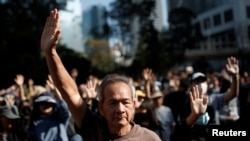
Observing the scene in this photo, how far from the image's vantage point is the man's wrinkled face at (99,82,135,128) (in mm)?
2691

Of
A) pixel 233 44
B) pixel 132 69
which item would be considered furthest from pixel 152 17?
pixel 233 44

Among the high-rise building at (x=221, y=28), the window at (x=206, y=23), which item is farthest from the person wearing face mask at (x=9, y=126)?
the window at (x=206, y=23)

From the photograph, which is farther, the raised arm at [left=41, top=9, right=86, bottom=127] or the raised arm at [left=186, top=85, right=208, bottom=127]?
the raised arm at [left=186, top=85, right=208, bottom=127]

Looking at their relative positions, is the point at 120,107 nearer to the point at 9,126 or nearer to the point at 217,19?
the point at 9,126

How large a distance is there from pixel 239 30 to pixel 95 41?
2378 centimetres

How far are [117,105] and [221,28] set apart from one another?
7957 cm

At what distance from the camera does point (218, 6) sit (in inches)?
3206

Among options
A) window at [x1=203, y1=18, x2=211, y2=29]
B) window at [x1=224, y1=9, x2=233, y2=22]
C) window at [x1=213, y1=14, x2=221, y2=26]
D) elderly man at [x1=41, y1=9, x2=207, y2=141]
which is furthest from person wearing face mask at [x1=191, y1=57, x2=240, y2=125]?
window at [x1=203, y1=18, x2=211, y2=29]

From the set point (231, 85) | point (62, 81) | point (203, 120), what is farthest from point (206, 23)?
point (62, 81)

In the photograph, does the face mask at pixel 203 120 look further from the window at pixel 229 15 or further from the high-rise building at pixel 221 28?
the window at pixel 229 15

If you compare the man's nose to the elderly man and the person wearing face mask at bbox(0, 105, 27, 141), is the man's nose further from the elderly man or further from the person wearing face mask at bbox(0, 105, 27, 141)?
the person wearing face mask at bbox(0, 105, 27, 141)

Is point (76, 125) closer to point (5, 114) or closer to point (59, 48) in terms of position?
point (5, 114)

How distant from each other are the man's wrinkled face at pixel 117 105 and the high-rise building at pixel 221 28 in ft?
199

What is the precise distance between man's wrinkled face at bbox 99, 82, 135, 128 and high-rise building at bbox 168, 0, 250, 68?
6052 centimetres
